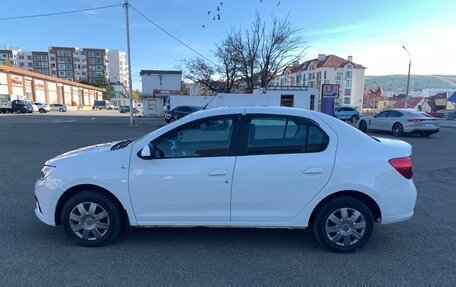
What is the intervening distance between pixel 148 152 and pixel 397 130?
53.3ft

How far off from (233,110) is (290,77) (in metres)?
112

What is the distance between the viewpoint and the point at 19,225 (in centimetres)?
420

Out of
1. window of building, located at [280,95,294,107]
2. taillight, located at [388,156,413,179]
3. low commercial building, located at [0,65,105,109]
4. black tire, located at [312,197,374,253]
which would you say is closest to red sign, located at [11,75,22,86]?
low commercial building, located at [0,65,105,109]

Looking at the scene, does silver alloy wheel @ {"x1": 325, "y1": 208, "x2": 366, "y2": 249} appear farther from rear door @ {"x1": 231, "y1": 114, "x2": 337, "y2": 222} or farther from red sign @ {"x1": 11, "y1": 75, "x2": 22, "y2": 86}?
red sign @ {"x1": 11, "y1": 75, "x2": 22, "y2": 86}

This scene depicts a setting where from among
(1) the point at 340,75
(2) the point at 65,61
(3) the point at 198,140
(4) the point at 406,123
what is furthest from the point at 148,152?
(2) the point at 65,61

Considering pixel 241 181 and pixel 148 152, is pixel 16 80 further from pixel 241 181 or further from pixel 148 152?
pixel 241 181

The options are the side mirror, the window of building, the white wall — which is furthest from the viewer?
the white wall

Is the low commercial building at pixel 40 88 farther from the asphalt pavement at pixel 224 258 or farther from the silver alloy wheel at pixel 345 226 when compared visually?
the silver alloy wheel at pixel 345 226

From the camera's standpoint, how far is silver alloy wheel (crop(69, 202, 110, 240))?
3.56m

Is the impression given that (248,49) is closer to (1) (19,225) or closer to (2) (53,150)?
(2) (53,150)

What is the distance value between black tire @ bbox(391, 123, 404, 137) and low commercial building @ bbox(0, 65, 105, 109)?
51.2 metres

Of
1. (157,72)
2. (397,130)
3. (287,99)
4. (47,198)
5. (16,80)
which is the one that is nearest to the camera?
(47,198)

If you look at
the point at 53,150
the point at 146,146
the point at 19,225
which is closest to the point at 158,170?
the point at 146,146

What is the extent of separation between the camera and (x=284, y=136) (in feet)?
11.7
